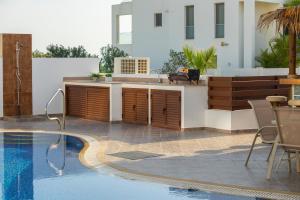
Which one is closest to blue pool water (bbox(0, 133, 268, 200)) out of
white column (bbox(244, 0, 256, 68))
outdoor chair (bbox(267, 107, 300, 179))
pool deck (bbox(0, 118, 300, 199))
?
pool deck (bbox(0, 118, 300, 199))

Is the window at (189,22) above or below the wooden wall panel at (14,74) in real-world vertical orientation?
above

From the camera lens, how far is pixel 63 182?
25.8 feet

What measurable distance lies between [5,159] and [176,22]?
22644 mm

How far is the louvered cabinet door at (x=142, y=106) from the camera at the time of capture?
47.3ft

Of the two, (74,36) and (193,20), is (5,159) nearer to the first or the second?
(74,36)

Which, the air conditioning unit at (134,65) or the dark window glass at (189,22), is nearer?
the air conditioning unit at (134,65)

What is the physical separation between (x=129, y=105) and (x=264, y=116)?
6.80 m

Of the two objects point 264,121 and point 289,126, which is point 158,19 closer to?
point 264,121

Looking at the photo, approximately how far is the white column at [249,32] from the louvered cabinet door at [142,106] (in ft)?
48.8

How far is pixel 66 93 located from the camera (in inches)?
679

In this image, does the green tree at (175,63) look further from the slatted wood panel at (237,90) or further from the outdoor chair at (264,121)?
the outdoor chair at (264,121)

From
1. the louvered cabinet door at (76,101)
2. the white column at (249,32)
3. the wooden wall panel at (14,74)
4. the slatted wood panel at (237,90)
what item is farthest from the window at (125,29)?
the slatted wood panel at (237,90)

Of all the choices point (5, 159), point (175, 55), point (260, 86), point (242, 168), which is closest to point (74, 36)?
point (175, 55)

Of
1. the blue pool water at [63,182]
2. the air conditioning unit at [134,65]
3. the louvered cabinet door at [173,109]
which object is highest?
the air conditioning unit at [134,65]
